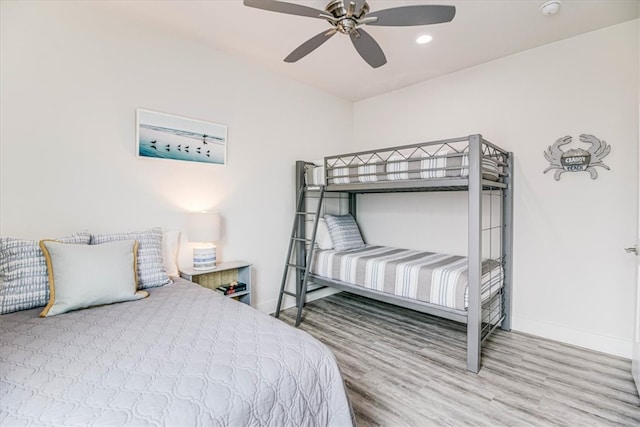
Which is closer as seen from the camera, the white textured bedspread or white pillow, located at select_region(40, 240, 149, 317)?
the white textured bedspread

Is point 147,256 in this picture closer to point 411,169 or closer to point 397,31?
point 411,169

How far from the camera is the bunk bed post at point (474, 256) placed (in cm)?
227

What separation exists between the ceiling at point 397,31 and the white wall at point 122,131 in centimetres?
24

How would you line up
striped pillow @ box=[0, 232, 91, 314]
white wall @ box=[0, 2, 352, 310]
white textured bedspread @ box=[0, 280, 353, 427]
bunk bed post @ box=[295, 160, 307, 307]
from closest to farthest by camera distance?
white textured bedspread @ box=[0, 280, 353, 427]
striped pillow @ box=[0, 232, 91, 314]
white wall @ box=[0, 2, 352, 310]
bunk bed post @ box=[295, 160, 307, 307]

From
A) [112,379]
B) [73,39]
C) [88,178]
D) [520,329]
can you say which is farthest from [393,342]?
[73,39]

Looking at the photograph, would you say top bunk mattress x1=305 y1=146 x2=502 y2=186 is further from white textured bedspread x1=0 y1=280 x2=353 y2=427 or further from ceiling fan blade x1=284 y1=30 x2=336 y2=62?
white textured bedspread x1=0 y1=280 x2=353 y2=427

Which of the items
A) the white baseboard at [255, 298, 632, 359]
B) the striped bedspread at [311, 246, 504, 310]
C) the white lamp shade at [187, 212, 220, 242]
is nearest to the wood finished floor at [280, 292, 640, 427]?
the white baseboard at [255, 298, 632, 359]

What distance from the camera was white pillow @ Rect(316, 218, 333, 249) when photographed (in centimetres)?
364

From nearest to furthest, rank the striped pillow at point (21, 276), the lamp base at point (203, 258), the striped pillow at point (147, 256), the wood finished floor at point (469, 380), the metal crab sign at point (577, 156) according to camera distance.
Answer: the striped pillow at point (21, 276)
the wood finished floor at point (469, 380)
the striped pillow at point (147, 256)
the metal crab sign at point (577, 156)
the lamp base at point (203, 258)

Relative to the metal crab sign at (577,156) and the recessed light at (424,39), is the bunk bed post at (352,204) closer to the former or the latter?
the recessed light at (424,39)

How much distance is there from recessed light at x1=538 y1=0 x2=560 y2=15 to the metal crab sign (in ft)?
3.41

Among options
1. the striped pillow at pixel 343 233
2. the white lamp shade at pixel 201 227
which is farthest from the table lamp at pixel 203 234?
the striped pillow at pixel 343 233

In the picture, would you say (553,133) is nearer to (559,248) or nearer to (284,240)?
(559,248)

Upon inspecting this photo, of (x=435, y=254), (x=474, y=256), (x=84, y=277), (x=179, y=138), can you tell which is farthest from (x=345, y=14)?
(x=435, y=254)
